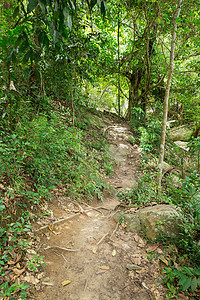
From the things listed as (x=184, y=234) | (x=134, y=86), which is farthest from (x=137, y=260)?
(x=134, y=86)

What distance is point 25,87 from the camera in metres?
5.01

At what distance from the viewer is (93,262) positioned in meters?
2.54

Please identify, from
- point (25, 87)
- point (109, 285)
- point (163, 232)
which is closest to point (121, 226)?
point (163, 232)

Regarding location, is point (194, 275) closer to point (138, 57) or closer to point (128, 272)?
point (128, 272)

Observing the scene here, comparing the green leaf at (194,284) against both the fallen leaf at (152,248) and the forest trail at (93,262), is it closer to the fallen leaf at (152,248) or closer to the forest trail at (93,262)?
the forest trail at (93,262)

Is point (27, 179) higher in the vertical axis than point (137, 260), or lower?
higher

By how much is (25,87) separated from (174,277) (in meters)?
5.18

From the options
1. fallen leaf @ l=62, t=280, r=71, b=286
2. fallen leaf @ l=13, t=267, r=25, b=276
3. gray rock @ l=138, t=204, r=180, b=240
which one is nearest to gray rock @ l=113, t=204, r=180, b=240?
gray rock @ l=138, t=204, r=180, b=240

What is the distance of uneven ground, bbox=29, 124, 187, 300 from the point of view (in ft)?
6.79

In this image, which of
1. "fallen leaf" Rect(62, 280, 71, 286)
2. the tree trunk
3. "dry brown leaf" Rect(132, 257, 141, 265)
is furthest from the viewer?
the tree trunk

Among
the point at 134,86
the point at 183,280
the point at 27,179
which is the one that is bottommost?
the point at 183,280

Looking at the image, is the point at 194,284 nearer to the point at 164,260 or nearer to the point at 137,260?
the point at 164,260

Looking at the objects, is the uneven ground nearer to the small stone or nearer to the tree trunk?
the small stone

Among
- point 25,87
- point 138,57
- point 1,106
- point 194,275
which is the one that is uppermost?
point 138,57
